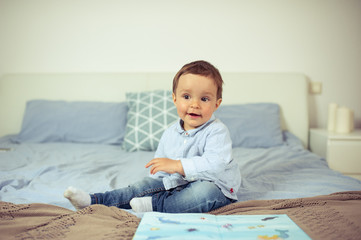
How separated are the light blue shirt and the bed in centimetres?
11

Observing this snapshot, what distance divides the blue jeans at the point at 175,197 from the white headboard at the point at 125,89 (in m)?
1.42

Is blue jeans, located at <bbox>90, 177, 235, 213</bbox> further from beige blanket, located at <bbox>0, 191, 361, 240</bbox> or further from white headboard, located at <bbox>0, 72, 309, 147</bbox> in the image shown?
white headboard, located at <bbox>0, 72, 309, 147</bbox>

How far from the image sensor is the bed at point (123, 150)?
2.80ft

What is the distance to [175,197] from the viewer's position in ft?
3.33

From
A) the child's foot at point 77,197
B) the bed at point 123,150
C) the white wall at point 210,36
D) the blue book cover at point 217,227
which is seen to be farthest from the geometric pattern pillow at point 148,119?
the blue book cover at point 217,227

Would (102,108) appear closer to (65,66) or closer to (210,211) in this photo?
(65,66)

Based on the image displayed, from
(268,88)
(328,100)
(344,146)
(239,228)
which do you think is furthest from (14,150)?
(328,100)

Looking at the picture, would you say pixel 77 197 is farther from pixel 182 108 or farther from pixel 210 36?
pixel 210 36

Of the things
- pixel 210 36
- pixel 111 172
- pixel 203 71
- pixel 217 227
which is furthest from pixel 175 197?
pixel 210 36

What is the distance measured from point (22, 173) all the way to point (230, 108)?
4.67 ft

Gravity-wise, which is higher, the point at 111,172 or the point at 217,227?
the point at 217,227

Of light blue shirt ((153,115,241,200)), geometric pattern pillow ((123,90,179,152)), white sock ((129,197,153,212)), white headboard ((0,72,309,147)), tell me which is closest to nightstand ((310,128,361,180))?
white headboard ((0,72,309,147))

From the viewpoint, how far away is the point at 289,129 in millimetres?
2404

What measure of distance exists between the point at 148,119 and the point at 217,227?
1349 mm
